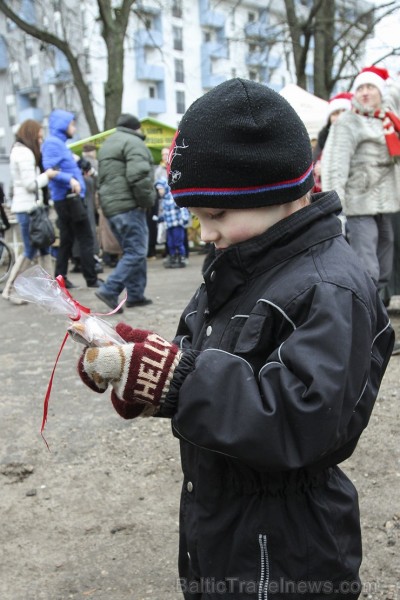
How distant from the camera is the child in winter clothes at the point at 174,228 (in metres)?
10.6

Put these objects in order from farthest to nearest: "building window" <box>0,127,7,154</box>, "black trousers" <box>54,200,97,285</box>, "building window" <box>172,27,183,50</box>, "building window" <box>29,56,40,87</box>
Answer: "building window" <box>0,127,7,154</box>
"building window" <box>29,56,40,87</box>
"building window" <box>172,27,183,50</box>
"black trousers" <box>54,200,97,285</box>

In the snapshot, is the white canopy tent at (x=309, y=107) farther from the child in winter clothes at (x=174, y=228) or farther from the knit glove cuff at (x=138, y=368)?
the knit glove cuff at (x=138, y=368)

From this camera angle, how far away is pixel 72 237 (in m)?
8.23

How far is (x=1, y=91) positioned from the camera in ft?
172

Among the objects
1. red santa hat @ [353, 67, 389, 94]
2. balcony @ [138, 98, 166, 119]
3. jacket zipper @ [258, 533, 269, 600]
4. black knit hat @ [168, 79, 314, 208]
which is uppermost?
balcony @ [138, 98, 166, 119]

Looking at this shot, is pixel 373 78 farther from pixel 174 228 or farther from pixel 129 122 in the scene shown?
pixel 174 228

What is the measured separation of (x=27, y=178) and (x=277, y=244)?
6.21m

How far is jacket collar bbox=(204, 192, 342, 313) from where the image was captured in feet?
5.01

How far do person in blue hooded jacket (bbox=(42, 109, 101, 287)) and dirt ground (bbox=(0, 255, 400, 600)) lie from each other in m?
3.35

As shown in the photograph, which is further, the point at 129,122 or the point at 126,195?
the point at 129,122

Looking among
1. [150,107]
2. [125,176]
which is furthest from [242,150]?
[150,107]

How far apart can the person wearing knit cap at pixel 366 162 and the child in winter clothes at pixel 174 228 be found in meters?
5.23

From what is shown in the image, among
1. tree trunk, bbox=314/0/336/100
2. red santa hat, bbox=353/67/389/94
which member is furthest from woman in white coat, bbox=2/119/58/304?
tree trunk, bbox=314/0/336/100

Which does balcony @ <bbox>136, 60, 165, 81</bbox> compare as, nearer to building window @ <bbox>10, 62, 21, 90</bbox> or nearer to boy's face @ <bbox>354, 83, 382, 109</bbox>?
building window @ <bbox>10, 62, 21, 90</bbox>
